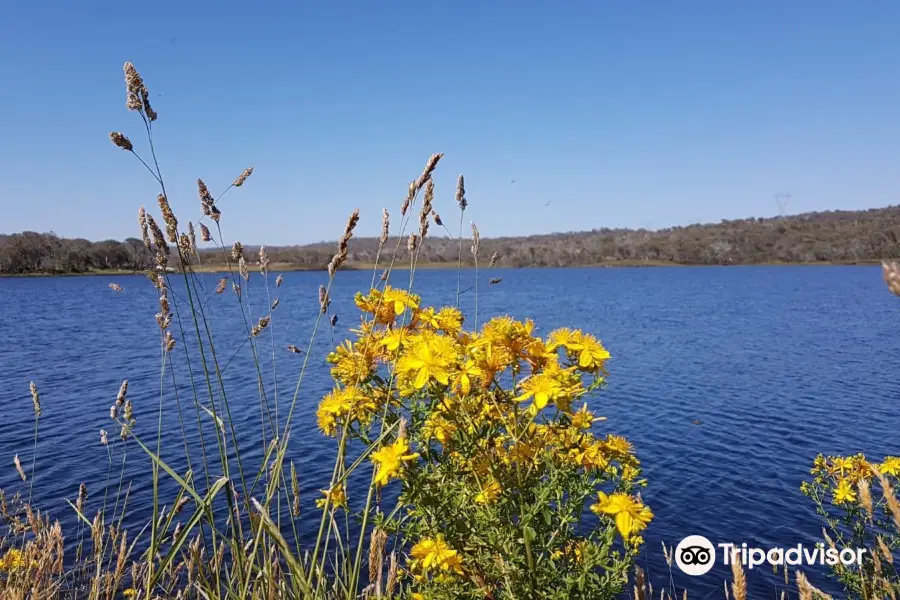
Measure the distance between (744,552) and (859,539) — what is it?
4267 mm

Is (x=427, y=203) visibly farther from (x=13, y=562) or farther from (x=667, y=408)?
(x=667, y=408)

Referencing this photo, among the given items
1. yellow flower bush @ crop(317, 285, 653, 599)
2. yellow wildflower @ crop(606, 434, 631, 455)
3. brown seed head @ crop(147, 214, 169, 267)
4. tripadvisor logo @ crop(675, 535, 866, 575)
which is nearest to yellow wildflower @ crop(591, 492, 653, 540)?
yellow flower bush @ crop(317, 285, 653, 599)

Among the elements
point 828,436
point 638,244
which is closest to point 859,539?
point 828,436

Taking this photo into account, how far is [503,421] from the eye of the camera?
6.90 ft

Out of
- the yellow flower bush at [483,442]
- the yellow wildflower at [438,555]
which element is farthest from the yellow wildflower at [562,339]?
the yellow wildflower at [438,555]

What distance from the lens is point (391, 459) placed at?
75.4 inches

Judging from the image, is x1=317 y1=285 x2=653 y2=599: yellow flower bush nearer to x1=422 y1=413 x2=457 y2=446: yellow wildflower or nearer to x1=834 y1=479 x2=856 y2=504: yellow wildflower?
x1=422 y1=413 x2=457 y2=446: yellow wildflower

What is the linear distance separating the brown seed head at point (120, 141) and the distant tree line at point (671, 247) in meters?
96.8

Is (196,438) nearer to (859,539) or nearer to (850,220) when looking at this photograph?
(859,539)

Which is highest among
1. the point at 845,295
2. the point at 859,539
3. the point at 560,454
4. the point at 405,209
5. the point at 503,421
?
the point at 405,209

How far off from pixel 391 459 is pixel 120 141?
4.69 ft

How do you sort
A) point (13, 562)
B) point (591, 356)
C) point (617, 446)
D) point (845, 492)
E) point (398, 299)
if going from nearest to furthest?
point (591, 356) → point (398, 299) → point (617, 446) → point (13, 562) → point (845, 492)

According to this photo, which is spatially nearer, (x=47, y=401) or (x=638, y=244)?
(x=47, y=401)

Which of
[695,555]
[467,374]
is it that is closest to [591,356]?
[467,374]
